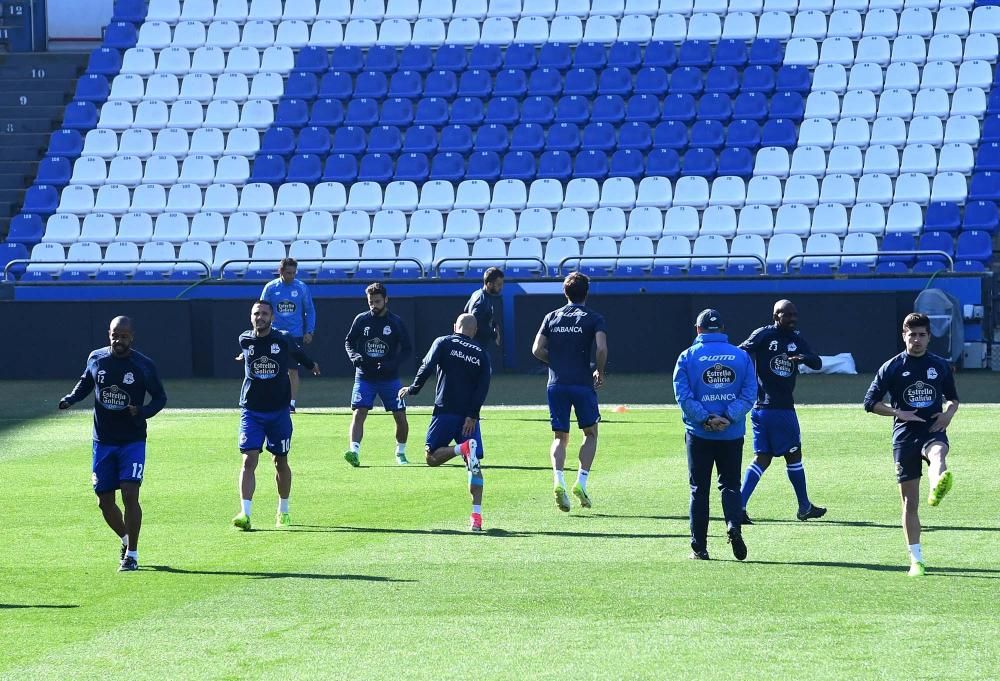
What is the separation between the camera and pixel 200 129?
35094 mm

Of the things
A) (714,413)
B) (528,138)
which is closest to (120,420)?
(714,413)

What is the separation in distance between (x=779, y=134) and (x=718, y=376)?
2244 centimetres

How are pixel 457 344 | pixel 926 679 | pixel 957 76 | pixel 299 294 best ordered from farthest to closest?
pixel 957 76 → pixel 299 294 → pixel 457 344 → pixel 926 679

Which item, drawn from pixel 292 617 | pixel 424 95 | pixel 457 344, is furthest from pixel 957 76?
pixel 292 617

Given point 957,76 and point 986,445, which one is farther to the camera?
point 957,76

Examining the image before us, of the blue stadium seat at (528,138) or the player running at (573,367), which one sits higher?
the blue stadium seat at (528,138)

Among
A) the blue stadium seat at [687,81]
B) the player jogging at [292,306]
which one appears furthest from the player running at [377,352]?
the blue stadium seat at [687,81]

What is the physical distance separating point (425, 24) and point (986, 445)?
851 inches

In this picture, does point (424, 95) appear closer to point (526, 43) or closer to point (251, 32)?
point (526, 43)

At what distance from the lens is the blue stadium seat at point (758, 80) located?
33531 mm

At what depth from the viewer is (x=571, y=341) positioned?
13.9 metres

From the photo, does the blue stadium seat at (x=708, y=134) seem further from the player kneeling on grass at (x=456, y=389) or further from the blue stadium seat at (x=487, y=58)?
the player kneeling on grass at (x=456, y=389)

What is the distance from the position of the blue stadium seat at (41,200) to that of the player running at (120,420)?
23673mm

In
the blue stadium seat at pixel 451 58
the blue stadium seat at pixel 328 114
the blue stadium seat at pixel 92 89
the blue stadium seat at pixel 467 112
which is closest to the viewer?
the blue stadium seat at pixel 467 112
